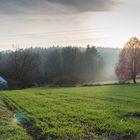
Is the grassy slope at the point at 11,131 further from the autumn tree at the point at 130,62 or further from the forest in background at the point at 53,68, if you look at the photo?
the autumn tree at the point at 130,62

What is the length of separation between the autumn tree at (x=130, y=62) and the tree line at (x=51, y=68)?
46.3 feet

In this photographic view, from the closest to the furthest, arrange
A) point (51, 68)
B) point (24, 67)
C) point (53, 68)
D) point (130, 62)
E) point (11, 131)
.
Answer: point (11, 131)
point (130, 62)
point (24, 67)
point (53, 68)
point (51, 68)

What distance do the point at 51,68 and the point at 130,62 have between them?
44.0 meters

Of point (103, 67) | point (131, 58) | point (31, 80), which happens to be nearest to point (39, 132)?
point (131, 58)

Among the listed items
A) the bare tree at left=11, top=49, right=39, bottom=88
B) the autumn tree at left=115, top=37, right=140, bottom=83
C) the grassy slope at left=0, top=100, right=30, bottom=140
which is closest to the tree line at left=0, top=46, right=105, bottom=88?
the bare tree at left=11, top=49, right=39, bottom=88

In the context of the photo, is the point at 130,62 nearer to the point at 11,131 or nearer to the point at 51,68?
the point at 51,68

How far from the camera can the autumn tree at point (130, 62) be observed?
8469 cm

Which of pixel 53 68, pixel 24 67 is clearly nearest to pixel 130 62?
pixel 24 67

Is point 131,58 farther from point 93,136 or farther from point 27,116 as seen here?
point 93,136

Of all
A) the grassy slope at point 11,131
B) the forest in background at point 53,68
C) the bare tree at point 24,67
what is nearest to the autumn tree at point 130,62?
the forest in background at point 53,68

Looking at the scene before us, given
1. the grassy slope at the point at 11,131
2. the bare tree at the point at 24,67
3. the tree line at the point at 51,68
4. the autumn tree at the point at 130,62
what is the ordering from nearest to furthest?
the grassy slope at the point at 11,131, the autumn tree at the point at 130,62, the bare tree at the point at 24,67, the tree line at the point at 51,68

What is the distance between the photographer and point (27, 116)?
68.9 ft

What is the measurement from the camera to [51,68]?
12306cm

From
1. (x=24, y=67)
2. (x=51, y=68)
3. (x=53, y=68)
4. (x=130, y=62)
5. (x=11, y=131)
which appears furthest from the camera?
(x=51, y=68)
